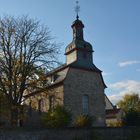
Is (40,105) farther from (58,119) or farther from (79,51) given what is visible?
(58,119)

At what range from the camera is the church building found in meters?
38.4

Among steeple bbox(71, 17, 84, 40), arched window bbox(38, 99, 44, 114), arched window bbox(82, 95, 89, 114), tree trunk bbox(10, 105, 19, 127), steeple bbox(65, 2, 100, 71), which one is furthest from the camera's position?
arched window bbox(38, 99, 44, 114)

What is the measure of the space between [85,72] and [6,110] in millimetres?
12561

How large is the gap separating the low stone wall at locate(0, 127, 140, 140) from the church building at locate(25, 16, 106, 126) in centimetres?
965

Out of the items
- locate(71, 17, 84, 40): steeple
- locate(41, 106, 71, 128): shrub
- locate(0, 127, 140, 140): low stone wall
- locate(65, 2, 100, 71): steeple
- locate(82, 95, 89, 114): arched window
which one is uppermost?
locate(71, 17, 84, 40): steeple

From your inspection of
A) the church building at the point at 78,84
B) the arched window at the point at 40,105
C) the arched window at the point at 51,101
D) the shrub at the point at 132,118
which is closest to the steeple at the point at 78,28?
the church building at the point at 78,84

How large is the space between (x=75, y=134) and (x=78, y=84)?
42.9 feet

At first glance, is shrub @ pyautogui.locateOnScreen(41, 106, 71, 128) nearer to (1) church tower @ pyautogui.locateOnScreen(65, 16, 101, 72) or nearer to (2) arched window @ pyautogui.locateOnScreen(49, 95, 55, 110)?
(2) arched window @ pyautogui.locateOnScreen(49, 95, 55, 110)

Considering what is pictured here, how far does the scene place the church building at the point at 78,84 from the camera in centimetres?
3844

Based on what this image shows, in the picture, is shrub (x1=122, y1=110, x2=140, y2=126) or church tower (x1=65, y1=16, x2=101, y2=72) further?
church tower (x1=65, y1=16, x2=101, y2=72)

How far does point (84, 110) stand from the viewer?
3956 centimetres

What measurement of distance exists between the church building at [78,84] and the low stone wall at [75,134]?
9.65 metres

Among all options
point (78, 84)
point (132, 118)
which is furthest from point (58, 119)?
point (78, 84)

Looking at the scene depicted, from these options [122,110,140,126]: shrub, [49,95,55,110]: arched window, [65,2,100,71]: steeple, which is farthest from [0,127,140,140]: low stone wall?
[65,2,100,71]: steeple
